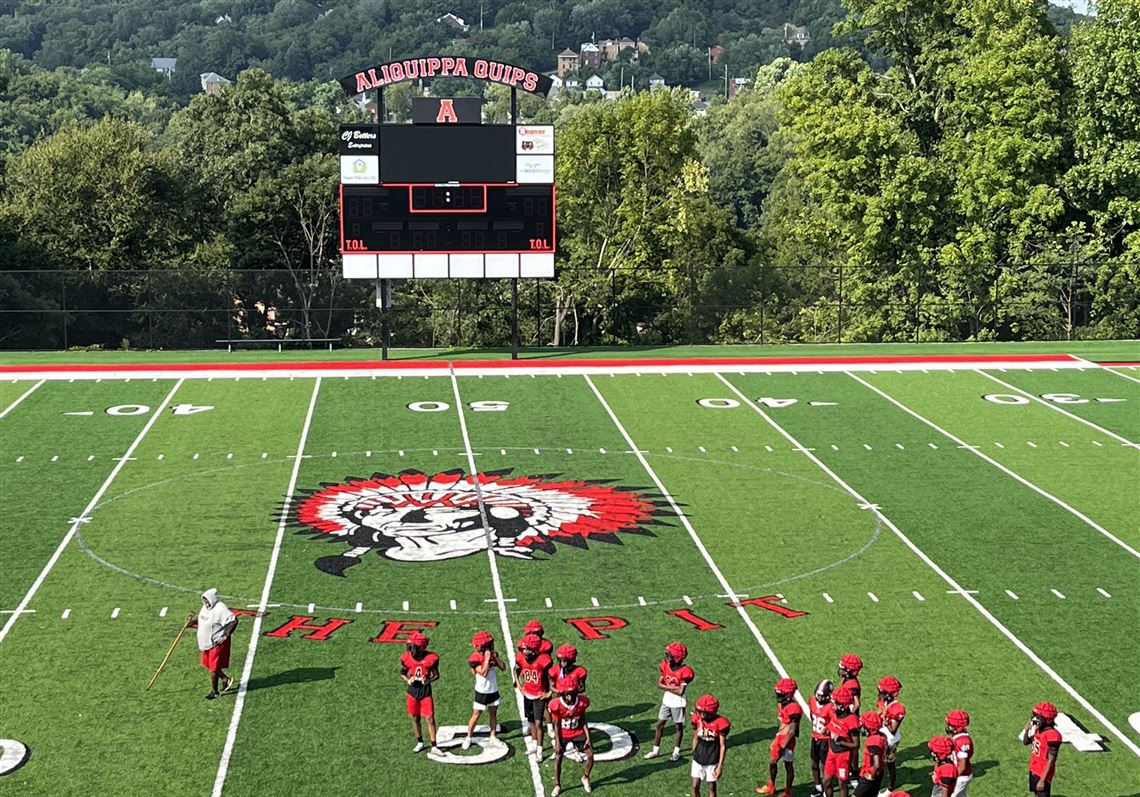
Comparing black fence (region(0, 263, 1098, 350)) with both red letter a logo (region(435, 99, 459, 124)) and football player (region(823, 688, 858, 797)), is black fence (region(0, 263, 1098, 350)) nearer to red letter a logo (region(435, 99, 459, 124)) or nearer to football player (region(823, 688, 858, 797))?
red letter a logo (region(435, 99, 459, 124))

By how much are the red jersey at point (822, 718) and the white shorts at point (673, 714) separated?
1.42m

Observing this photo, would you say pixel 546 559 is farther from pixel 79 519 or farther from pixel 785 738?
pixel 785 738

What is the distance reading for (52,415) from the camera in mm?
31656

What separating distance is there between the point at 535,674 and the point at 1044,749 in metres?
4.70

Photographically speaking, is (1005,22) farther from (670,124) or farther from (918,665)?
(918,665)

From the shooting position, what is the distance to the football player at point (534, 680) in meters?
14.8

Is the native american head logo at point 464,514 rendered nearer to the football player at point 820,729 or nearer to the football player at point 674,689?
the football player at point 674,689

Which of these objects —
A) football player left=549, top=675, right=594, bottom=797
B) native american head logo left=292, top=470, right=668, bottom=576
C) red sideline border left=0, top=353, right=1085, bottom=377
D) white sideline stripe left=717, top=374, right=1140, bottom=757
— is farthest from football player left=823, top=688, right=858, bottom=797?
red sideline border left=0, top=353, right=1085, bottom=377

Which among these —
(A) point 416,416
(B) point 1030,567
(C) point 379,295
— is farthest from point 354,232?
(B) point 1030,567

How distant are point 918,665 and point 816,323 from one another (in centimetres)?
2797

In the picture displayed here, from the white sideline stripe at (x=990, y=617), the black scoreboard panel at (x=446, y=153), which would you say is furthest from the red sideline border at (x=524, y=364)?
the white sideline stripe at (x=990, y=617)

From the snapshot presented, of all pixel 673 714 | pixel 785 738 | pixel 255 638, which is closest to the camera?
pixel 785 738

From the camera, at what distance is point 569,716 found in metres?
14.2

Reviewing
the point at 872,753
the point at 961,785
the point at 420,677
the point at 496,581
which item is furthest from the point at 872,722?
the point at 496,581
